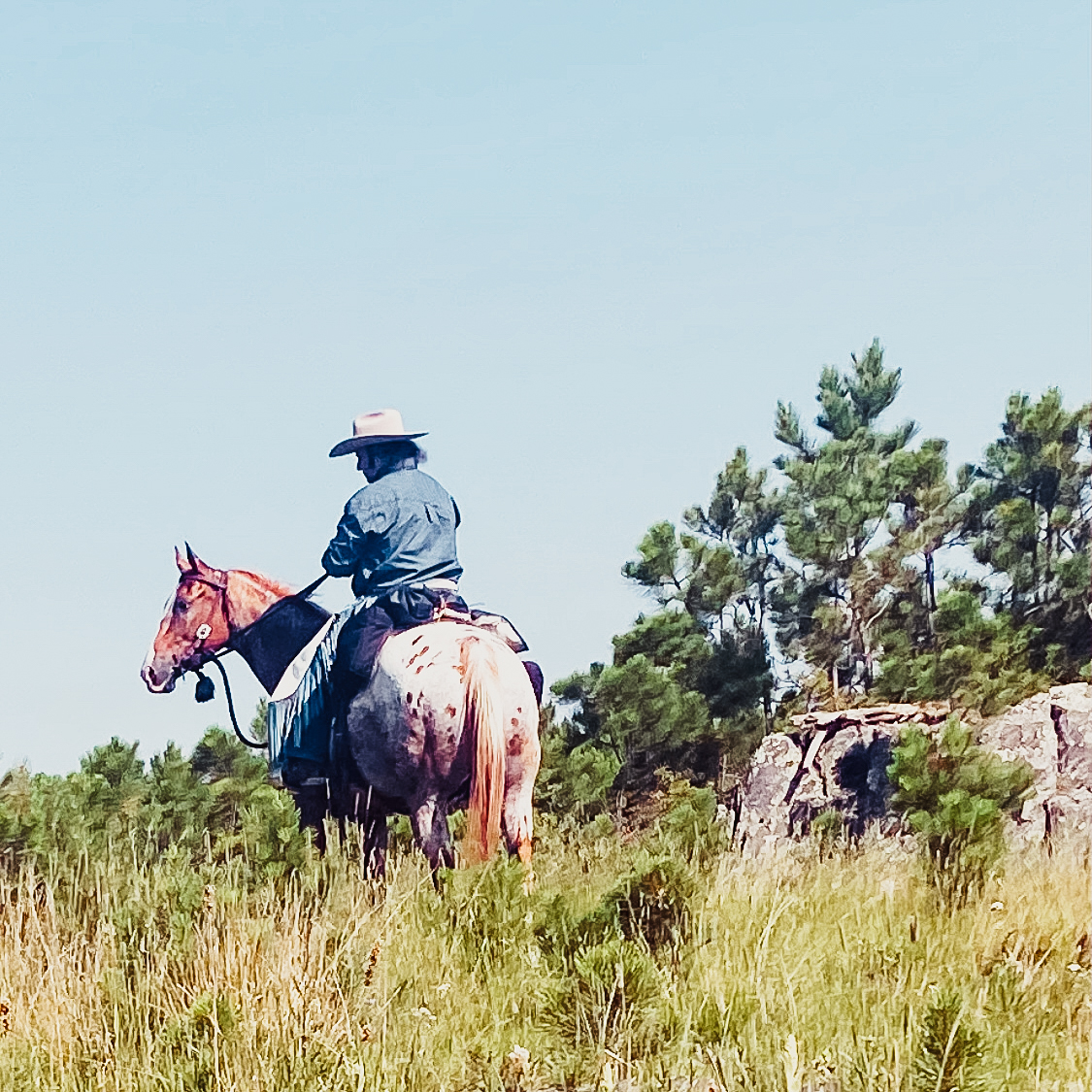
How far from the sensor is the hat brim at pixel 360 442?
→ 30.6 feet

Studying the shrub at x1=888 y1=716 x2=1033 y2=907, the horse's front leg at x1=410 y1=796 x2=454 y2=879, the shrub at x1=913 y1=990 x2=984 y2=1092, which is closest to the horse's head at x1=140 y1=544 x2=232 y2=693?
the horse's front leg at x1=410 y1=796 x2=454 y2=879

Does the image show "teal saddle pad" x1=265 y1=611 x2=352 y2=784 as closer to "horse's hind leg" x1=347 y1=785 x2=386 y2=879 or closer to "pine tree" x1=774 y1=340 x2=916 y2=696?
"horse's hind leg" x1=347 y1=785 x2=386 y2=879

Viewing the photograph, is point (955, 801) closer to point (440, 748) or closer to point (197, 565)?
point (440, 748)

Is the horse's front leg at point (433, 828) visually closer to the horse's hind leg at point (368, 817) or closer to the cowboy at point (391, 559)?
the horse's hind leg at point (368, 817)

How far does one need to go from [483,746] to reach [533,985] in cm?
259

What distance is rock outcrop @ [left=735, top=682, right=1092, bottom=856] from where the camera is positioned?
1140 cm

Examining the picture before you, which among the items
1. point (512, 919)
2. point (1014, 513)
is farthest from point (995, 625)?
point (512, 919)

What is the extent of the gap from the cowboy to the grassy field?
5.28 feet

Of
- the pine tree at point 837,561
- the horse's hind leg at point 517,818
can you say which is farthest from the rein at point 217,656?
the pine tree at point 837,561

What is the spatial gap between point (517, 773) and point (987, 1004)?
11.7ft

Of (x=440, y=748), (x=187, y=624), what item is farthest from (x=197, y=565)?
→ (x=440, y=748)

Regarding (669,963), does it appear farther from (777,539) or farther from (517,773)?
(777,539)

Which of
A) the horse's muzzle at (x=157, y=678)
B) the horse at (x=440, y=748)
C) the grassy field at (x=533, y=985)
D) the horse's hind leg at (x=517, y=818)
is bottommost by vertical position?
the grassy field at (x=533, y=985)

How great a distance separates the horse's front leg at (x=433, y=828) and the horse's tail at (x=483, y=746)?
30cm
